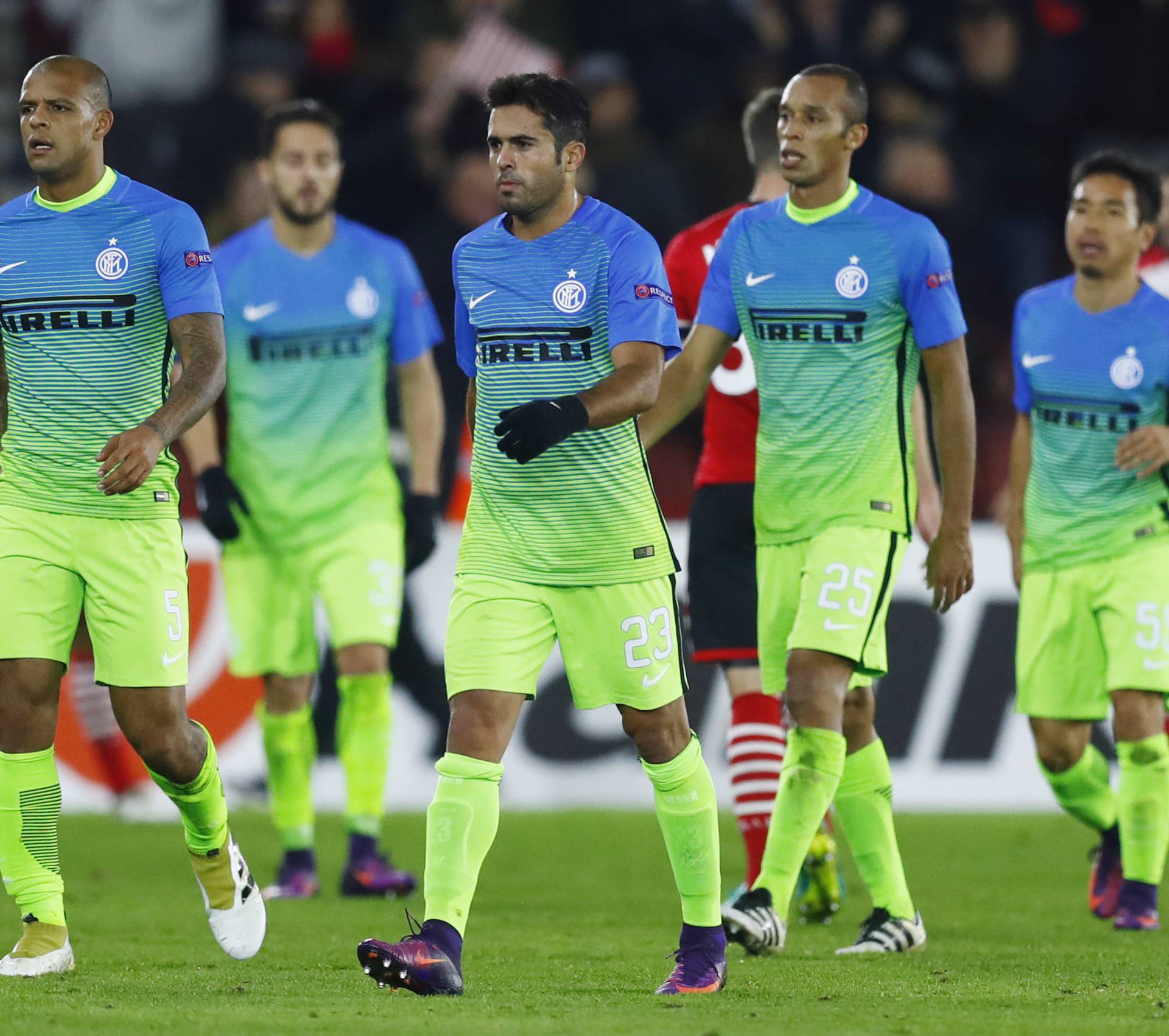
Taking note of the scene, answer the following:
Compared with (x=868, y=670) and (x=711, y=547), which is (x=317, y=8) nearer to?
(x=711, y=547)

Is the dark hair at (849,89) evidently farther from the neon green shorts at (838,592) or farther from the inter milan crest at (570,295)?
the inter milan crest at (570,295)

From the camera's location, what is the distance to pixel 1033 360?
7.91 meters

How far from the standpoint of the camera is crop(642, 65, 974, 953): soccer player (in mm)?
6508

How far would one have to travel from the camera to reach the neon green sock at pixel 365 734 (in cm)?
855

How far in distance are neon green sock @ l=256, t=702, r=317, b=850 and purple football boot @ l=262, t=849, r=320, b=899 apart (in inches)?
1.3

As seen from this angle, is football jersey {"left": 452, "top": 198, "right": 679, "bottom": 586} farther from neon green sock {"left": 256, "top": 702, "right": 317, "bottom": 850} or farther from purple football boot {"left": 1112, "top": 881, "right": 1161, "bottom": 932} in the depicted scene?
neon green sock {"left": 256, "top": 702, "right": 317, "bottom": 850}

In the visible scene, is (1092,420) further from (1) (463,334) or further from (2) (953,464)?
(1) (463,334)

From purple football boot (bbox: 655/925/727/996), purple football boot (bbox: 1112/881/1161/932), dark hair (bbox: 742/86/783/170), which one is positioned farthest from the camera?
dark hair (bbox: 742/86/783/170)

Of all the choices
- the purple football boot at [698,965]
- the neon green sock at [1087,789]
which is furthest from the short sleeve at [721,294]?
the neon green sock at [1087,789]

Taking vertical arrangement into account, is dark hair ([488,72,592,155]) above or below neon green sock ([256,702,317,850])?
above

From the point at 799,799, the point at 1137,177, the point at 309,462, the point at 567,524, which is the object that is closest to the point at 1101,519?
the point at 1137,177

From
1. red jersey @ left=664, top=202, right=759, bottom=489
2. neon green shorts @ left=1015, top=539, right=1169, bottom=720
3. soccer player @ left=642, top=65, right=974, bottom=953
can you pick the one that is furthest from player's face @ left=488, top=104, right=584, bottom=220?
neon green shorts @ left=1015, top=539, right=1169, bottom=720

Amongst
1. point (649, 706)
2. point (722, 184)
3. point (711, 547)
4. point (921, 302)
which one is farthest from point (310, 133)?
point (722, 184)

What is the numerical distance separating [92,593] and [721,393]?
2.62 m
